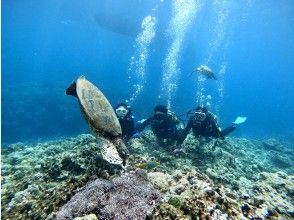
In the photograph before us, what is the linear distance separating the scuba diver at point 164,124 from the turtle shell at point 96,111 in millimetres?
5985

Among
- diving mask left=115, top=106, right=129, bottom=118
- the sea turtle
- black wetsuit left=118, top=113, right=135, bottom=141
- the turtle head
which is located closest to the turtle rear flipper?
the sea turtle

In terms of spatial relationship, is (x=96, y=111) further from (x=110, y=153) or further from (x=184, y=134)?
(x=184, y=134)

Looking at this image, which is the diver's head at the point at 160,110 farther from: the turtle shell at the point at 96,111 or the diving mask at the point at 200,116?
the turtle shell at the point at 96,111

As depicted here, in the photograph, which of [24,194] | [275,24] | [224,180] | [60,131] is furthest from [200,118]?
[275,24]

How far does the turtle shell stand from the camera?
3.49m

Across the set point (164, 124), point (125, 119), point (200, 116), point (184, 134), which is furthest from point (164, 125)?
point (125, 119)

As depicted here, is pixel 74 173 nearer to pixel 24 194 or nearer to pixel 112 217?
pixel 24 194

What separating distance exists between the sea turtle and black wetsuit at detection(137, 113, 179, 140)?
6012 mm

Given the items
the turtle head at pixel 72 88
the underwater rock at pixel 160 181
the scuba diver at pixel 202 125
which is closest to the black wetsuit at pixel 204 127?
the scuba diver at pixel 202 125

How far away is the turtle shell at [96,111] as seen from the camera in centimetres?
349

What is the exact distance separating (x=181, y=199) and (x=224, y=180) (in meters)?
4.38

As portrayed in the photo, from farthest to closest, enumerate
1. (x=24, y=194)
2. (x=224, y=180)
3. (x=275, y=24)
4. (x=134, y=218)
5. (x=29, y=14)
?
(x=29, y=14) → (x=275, y=24) → (x=224, y=180) → (x=24, y=194) → (x=134, y=218)

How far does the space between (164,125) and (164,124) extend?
0.16 feet

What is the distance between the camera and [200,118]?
9.63 m
